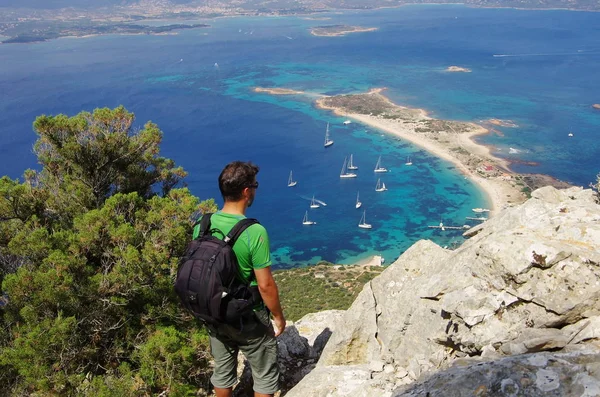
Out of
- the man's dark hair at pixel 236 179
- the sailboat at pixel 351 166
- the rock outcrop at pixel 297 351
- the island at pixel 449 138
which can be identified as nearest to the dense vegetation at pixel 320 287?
the rock outcrop at pixel 297 351

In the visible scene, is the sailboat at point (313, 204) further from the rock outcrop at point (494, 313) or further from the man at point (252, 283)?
Answer: the man at point (252, 283)

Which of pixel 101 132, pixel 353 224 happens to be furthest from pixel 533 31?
pixel 101 132

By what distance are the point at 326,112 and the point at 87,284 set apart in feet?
252

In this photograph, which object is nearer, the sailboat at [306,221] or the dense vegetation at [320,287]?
the dense vegetation at [320,287]

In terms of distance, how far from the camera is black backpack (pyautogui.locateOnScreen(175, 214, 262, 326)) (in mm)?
3234

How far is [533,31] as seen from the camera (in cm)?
17512

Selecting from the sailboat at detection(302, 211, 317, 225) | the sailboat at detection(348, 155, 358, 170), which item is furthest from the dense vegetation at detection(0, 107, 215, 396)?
the sailboat at detection(348, 155, 358, 170)

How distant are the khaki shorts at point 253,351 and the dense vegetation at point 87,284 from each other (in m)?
2.82

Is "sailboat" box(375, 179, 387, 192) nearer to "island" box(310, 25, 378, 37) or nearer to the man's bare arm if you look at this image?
the man's bare arm

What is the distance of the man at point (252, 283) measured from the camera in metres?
3.38

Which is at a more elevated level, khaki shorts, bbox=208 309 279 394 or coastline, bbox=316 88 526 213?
khaki shorts, bbox=208 309 279 394

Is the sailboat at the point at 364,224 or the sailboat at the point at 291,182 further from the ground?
the sailboat at the point at 291,182

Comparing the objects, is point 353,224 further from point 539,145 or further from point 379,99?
point 379,99

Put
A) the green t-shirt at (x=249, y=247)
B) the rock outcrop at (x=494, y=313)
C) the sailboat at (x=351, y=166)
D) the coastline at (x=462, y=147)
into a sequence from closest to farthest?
the green t-shirt at (x=249, y=247) → the rock outcrop at (x=494, y=313) → the coastline at (x=462, y=147) → the sailboat at (x=351, y=166)
